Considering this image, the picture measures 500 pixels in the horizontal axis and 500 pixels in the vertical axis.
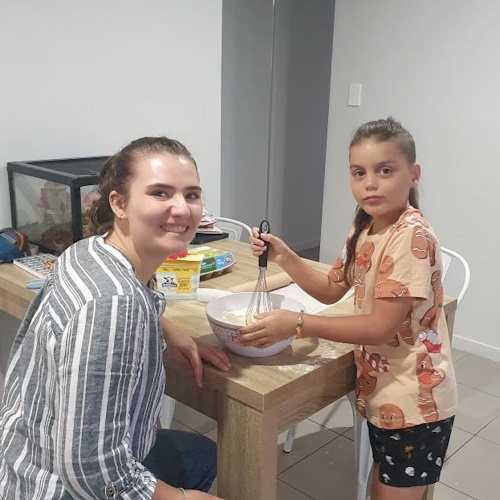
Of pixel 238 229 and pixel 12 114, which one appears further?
pixel 238 229

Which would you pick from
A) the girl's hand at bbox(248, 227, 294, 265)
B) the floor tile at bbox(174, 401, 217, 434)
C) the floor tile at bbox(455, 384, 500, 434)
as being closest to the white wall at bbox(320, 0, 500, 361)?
the floor tile at bbox(455, 384, 500, 434)

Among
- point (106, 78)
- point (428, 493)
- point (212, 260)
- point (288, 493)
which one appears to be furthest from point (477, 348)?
point (106, 78)

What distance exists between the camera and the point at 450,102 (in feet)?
A: 9.42

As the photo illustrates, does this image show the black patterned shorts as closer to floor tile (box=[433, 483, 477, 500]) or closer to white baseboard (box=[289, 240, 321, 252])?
floor tile (box=[433, 483, 477, 500])

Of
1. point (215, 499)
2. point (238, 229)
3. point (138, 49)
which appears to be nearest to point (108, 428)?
point (215, 499)

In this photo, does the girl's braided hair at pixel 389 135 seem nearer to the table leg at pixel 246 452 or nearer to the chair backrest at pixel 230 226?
the table leg at pixel 246 452

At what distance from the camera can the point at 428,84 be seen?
294cm

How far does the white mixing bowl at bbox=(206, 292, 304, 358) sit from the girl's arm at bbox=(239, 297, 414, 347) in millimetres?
28

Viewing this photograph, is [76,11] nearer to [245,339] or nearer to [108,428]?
[245,339]

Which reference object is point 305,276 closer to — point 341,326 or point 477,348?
point 341,326

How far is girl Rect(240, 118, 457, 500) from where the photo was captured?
3.77 ft

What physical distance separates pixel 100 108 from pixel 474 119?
172 cm

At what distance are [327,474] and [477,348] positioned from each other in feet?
4.27

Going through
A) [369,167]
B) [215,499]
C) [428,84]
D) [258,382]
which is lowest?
[215,499]
